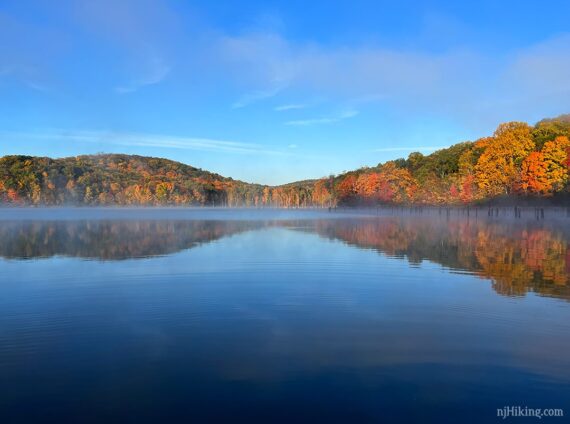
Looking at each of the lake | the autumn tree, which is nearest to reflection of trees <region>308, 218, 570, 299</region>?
the lake

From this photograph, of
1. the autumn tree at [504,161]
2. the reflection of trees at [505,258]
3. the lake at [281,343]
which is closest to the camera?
the lake at [281,343]

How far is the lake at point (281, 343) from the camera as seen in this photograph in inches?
301

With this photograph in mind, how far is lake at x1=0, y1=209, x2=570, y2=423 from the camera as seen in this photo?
25.0 ft

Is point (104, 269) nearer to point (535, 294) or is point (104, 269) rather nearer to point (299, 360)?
point (299, 360)

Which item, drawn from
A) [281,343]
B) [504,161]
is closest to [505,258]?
[281,343]

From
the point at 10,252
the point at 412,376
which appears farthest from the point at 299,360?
the point at 10,252

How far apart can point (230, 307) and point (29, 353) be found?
5603 millimetres

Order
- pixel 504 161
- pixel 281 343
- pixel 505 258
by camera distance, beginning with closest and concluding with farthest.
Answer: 1. pixel 281 343
2. pixel 505 258
3. pixel 504 161

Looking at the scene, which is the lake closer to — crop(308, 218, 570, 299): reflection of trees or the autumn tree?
crop(308, 218, 570, 299): reflection of trees

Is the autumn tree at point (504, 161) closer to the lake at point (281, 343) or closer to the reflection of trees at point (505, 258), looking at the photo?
the reflection of trees at point (505, 258)

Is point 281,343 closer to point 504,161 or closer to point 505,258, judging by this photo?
point 505,258

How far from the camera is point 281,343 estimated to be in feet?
34.7

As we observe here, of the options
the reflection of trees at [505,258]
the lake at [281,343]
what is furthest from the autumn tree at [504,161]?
the lake at [281,343]

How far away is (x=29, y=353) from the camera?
32.4 feet
